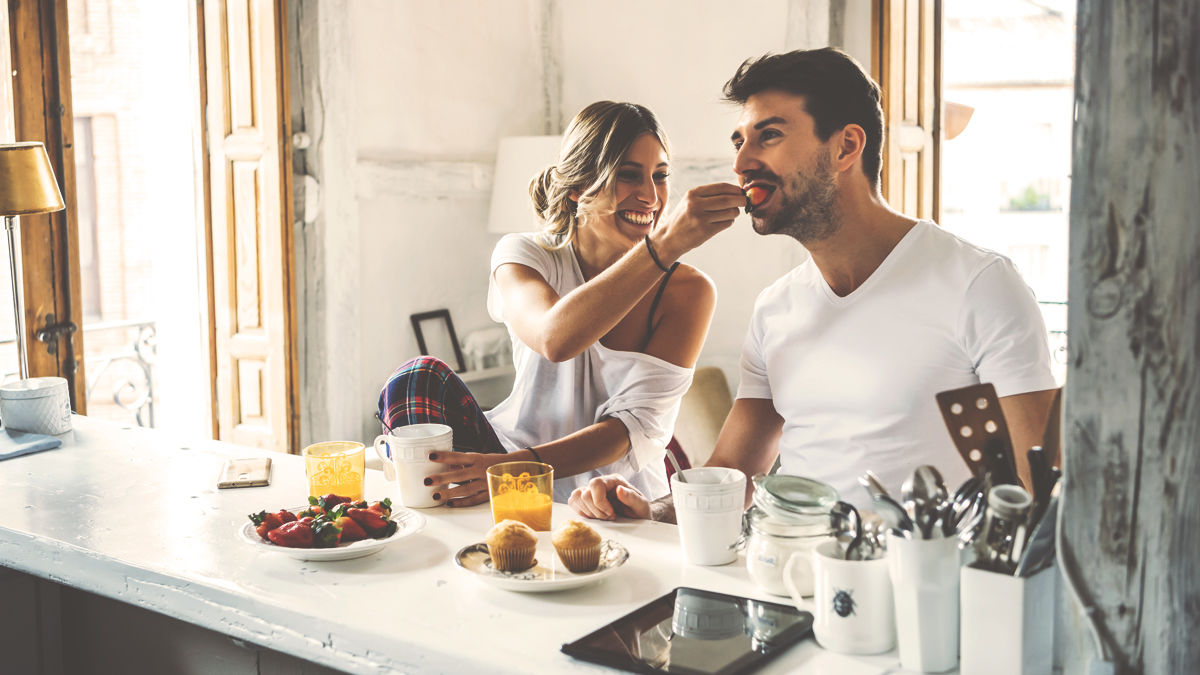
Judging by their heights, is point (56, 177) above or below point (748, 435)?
above

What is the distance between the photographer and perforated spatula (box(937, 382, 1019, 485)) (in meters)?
1.21

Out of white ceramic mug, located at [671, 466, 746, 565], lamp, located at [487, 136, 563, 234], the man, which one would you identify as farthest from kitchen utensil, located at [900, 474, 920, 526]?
lamp, located at [487, 136, 563, 234]

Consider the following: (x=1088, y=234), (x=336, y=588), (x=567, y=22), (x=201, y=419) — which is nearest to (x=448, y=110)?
(x=567, y=22)

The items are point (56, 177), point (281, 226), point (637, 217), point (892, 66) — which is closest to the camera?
point (637, 217)

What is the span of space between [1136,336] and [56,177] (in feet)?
10.0

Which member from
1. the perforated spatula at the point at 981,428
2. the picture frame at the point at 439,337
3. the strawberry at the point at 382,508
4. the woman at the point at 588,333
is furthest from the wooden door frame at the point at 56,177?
the perforated spatula at the point at 981,428

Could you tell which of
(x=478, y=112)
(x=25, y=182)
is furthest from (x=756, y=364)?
(x=478, y=112)

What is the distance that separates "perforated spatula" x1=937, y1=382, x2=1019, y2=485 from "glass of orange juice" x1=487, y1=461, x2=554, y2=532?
2.02 feet

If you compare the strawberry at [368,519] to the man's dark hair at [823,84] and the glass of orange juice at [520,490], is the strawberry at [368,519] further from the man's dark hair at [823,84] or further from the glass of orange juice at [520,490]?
the man's dark hair at [823,84]

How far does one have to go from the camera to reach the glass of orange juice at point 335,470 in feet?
5.69

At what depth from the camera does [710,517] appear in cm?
145

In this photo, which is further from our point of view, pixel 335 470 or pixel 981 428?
pixel 335 470

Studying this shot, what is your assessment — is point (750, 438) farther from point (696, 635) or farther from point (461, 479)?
point (696, 635)

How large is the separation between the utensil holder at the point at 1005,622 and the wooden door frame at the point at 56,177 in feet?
9.47
